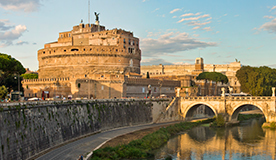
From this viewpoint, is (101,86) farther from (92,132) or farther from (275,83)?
(275,83)

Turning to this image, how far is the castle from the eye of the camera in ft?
176

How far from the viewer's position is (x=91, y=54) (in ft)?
218

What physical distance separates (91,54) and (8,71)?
72.9ft

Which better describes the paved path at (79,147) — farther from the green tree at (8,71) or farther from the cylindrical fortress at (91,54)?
the cylindrical fortress at (91,54)

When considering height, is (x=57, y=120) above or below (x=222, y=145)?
above

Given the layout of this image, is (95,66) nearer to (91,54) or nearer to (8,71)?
(91,54)

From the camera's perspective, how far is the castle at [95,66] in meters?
53.5

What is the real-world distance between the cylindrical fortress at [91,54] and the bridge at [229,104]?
18.2 m

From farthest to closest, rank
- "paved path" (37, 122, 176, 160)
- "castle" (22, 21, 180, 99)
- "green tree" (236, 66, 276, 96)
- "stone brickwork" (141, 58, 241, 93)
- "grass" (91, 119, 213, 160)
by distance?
1. "stone brickwork" (141, 58, 241, 93)
2. "green tree" (236, 66, 276, 96)
3. "castle" (22, 21, 180, 99)
4. "grass" (91, 119, 213, 160)
5. "paved path" (37, 122, 176, 160)

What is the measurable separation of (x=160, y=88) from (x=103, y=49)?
1466 cm

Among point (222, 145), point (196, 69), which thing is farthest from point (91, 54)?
point (196, 69)

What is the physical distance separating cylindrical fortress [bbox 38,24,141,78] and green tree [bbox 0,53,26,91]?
18054 mm

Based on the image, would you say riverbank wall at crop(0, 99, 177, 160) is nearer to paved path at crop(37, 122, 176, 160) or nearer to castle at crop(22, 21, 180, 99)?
paved path at crop(37, 122, 176, 160)

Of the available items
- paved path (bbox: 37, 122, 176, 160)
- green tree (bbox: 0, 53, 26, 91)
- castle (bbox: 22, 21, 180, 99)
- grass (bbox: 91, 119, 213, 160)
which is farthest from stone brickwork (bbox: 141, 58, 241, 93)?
paved path (bbox: 37, 122, 176, 160)
